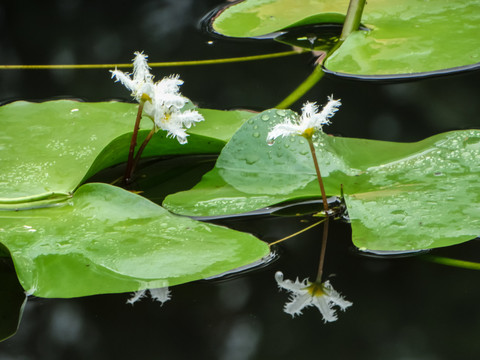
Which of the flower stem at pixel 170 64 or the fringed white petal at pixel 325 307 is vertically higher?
the flower stem at pixel 170 64

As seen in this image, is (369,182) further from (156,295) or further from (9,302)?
(9,302)

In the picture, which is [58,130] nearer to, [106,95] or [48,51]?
[106,95]

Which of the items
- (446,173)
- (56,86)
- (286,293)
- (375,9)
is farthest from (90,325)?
(375,9)

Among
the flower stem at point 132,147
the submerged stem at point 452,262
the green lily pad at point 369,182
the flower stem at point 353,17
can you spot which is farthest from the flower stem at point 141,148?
the flower stem at point 353,17

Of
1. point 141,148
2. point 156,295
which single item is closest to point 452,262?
point 156,295

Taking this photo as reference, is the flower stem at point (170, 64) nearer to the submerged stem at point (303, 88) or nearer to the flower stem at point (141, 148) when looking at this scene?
the submerged stem at point (303, 88)

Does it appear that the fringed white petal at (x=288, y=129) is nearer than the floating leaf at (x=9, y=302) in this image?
No

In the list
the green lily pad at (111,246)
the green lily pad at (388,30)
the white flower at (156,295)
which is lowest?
the white flower at (156,295)
